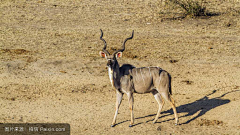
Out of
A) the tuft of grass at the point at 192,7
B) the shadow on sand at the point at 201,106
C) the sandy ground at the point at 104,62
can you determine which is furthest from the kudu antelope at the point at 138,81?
the tuft of grass at the point at 192,7

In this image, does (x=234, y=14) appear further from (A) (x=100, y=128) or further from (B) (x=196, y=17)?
(A) (x=100, y=128)

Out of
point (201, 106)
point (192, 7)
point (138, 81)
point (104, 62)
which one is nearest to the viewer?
point (138, 81)

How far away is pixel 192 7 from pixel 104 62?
660 centimetres

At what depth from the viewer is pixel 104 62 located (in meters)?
15.0

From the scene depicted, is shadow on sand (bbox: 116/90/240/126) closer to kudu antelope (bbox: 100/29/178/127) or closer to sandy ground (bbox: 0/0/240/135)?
sandy ground (bbox: 0/0/240/135)

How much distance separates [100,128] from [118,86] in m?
1.12

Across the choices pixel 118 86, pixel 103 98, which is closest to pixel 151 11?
pixel 103 98

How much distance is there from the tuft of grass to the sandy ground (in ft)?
1.53

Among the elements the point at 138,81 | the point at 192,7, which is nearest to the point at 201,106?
the point at 138,81

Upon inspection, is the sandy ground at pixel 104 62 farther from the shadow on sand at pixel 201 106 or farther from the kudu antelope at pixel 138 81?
the kudu antelope at pixel 138 81

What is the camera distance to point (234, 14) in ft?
66.1

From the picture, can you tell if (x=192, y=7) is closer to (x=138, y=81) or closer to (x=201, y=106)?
(x=201, y=106)

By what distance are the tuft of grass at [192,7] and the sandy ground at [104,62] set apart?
0.47 meters

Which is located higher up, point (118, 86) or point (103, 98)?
point (118, 86)
